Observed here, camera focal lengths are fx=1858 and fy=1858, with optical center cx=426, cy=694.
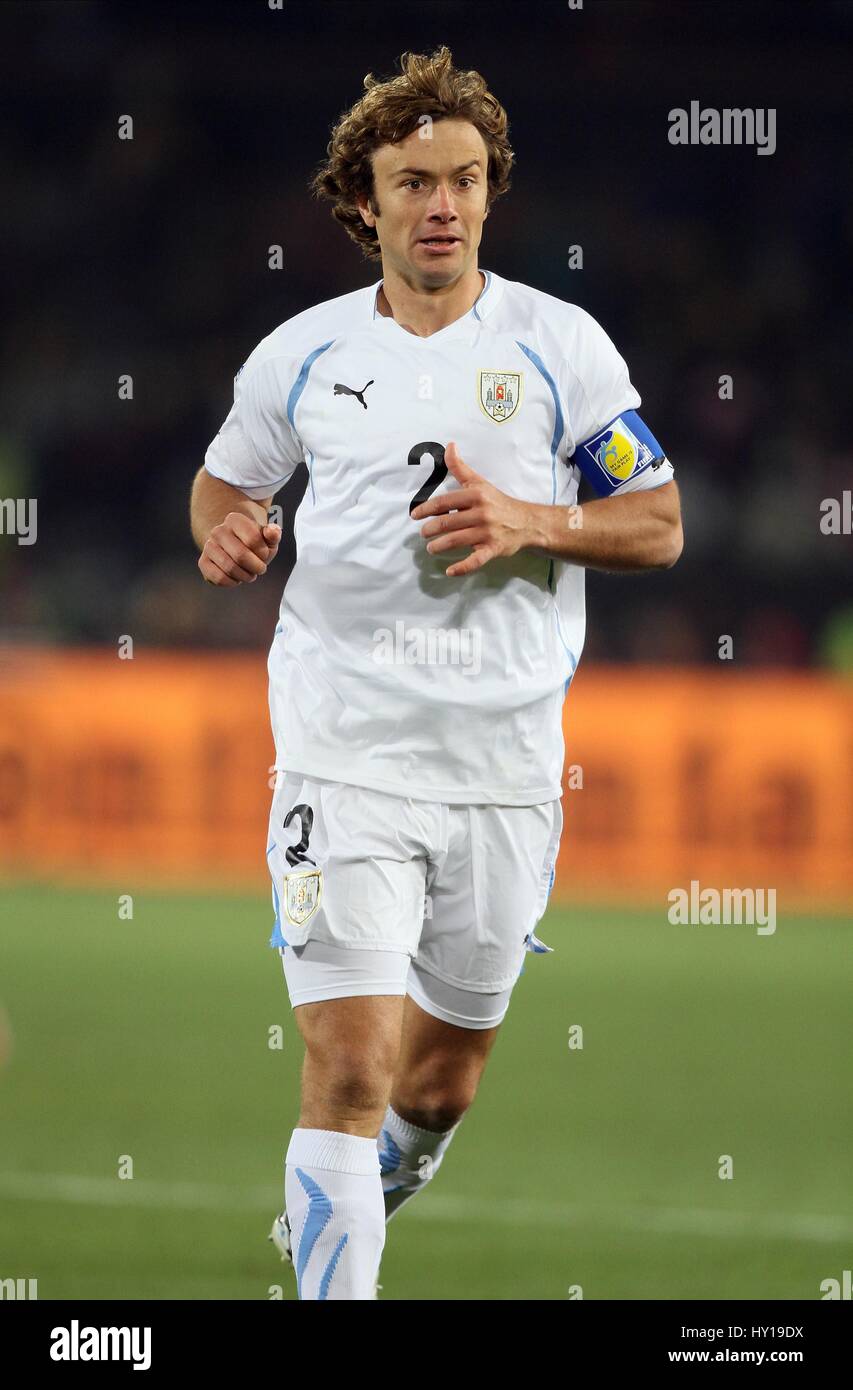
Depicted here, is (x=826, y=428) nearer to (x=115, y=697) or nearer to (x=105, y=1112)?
(x=115, y=697)

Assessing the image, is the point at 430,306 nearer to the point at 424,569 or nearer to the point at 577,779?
the point at 424,569

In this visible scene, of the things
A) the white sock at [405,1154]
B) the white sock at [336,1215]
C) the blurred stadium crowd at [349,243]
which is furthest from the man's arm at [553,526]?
the blurred stadium crowd at [349,243]

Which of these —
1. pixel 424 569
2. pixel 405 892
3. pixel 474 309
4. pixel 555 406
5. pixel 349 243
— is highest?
pixel 349 243

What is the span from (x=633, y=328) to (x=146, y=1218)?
13.0 m

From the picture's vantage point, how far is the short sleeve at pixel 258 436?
3871 millimetres

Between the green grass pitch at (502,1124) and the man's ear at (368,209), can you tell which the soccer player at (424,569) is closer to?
the man's ear at (368,209)

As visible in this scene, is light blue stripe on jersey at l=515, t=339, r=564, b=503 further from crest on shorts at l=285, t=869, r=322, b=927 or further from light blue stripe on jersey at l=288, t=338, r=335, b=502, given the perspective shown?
crest on shorts at l=285, t=869, r=322, b=927

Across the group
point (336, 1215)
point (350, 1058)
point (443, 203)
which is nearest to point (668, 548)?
point (443, 203)

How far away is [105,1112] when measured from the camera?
6094 millimetres

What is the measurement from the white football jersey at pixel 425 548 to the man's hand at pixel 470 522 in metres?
0.15

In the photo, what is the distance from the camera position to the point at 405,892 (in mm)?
3568

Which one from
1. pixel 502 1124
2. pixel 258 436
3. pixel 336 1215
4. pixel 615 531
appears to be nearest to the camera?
pixel 336 1215

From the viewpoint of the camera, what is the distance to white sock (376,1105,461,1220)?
13.9 ft

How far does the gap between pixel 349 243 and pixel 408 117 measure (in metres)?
14.0
